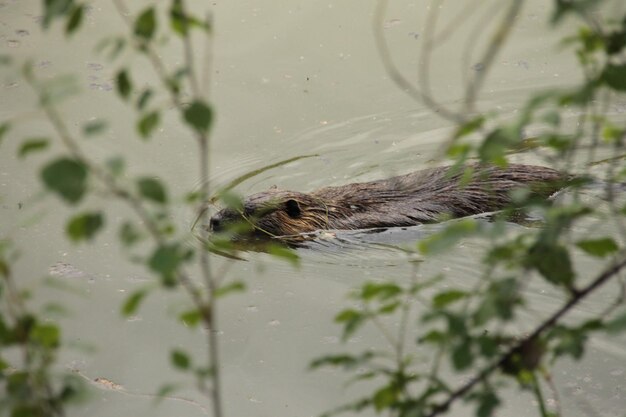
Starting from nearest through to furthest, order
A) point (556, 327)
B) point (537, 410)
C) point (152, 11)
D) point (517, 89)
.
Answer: point (152, 11), point (556, 327), point (537, 410), point (517, 89)

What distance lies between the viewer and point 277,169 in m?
5.50

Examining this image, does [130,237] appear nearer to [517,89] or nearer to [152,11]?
[152,11]

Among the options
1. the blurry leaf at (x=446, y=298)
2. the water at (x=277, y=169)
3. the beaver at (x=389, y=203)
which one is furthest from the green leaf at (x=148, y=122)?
the beaver at (x=389, y=203)

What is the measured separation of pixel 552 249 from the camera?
1671mm

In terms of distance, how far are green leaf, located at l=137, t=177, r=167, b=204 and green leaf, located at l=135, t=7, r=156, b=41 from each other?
0.74 ft

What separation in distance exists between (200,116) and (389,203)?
3.56 meters

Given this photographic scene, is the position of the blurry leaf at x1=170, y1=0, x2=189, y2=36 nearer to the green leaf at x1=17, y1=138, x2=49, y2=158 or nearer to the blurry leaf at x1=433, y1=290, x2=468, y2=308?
the green leaf at x1=17, y1=138, x2=49, y2=158

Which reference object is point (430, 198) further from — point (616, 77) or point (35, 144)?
point (35, 144)

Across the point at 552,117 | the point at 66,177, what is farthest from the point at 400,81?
the point at 66,177

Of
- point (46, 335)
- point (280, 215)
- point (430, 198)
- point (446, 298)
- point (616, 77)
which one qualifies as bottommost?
point (280, 215)


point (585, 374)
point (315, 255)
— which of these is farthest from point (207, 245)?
point (585, 374)

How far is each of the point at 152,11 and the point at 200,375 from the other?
575 mm

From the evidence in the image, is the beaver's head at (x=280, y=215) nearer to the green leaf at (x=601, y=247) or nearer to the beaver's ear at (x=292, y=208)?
the beaver's ear at (x=292, y=208)

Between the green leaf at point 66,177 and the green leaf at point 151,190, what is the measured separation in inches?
3.2
